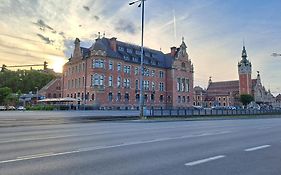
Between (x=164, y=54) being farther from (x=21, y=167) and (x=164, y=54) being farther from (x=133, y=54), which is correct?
(x=21, y=167)

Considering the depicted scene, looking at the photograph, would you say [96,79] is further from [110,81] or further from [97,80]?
[110,81]

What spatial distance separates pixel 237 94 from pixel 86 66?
102 m

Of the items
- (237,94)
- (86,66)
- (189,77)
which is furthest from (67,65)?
(237,94)

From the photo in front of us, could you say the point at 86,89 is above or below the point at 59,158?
above

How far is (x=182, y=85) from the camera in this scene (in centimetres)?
9331

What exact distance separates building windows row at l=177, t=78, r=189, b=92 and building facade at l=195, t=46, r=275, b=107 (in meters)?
61.4

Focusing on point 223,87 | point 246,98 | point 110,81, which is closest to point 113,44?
point 110,81

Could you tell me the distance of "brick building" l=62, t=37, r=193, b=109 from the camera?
7088cm

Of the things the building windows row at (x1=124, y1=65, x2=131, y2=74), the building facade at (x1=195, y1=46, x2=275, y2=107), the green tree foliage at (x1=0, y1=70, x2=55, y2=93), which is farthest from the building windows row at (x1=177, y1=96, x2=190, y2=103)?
the building facade at (x1=195, y1=46, x2=275, y2=107)

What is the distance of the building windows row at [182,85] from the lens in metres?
92.1

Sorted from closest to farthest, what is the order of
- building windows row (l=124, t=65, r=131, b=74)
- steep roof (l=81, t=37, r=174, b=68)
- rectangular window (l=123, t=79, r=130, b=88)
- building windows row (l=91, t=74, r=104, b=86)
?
building windows row (l=91, t=74, r=104, b=86) → steep roof (l=81, t=37, r=174, b=68) → rectangular window (l=123, t=79, r=130, b=88) → building windows row (l=124, t=65, r=131, b=74)

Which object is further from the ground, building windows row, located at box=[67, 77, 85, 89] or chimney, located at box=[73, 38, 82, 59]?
chimney, located at box=[73, 38, 82, 59]

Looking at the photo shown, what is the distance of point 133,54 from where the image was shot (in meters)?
84.0

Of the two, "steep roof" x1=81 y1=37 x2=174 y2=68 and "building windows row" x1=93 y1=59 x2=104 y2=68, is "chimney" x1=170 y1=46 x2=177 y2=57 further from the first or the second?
"building windows row" x1=93 y1=59 x2=104 y2=68
